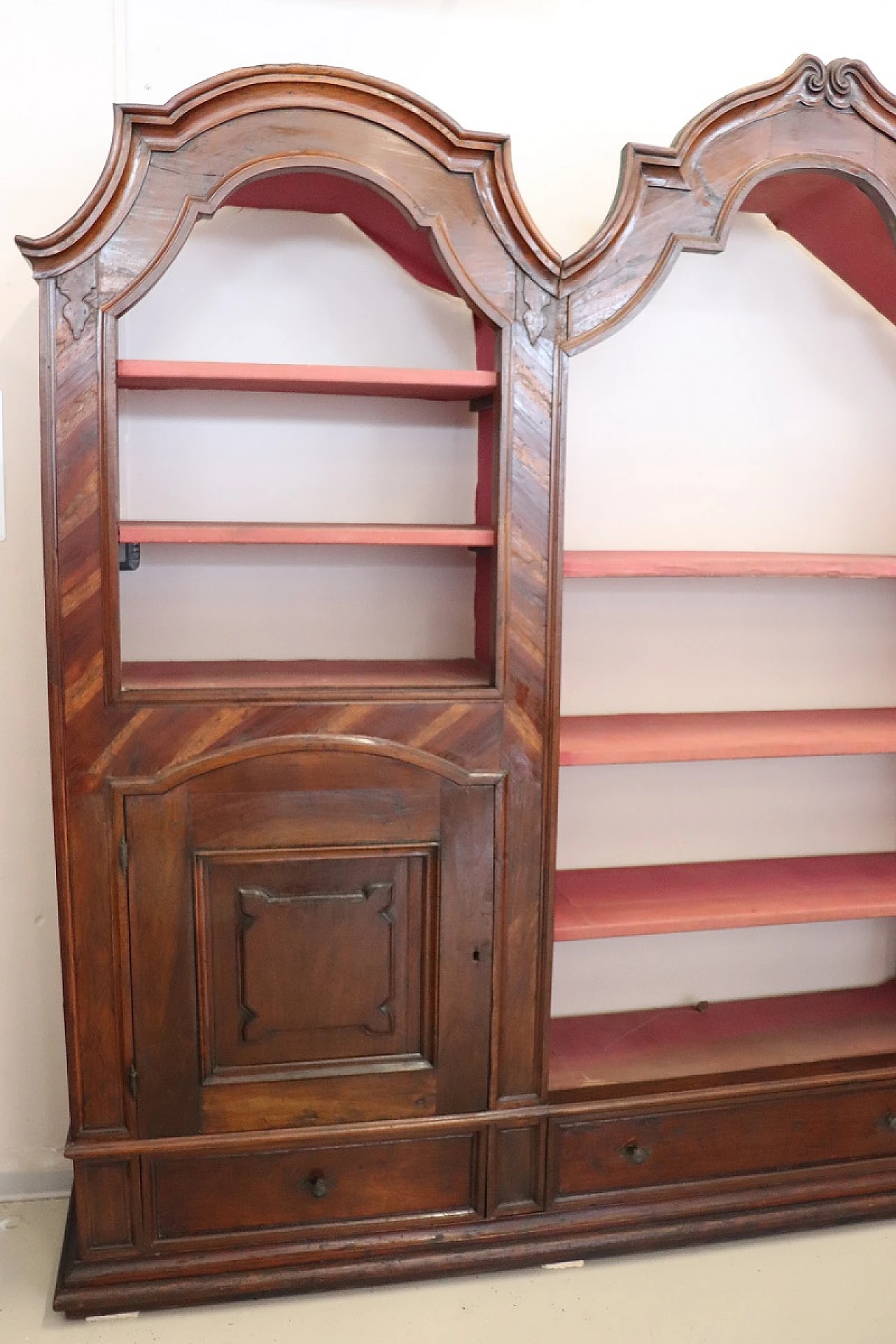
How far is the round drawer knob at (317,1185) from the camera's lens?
81.7 inches

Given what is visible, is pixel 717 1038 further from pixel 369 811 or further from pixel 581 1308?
pixel 369 811

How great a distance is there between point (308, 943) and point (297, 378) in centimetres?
105

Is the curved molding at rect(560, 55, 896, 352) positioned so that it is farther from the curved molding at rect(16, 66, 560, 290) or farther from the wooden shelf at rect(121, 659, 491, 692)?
the wooden shelf at rect(121, 659, 491, 692)

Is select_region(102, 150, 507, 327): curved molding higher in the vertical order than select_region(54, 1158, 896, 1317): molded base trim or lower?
higher

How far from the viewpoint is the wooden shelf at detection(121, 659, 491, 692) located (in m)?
1.97

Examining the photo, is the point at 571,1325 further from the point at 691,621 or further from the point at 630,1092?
the point at 691,621

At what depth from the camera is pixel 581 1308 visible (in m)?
2.08

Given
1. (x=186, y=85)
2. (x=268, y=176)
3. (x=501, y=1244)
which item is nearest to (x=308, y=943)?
(x=501, y=1244)

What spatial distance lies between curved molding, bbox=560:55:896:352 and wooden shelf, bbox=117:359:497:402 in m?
0.22

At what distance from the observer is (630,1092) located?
2.22m

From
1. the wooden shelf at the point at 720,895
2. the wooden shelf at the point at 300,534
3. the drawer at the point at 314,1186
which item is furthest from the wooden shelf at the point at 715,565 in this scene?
the drawer at the point at 314,1186

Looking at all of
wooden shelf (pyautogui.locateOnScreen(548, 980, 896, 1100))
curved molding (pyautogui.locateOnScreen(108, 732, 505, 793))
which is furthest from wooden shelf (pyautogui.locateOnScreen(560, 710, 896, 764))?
wooden shelf (pyautogui.locateOnScreen(548, 980, 896, 1100))

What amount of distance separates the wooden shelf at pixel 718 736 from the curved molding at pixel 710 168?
31.1 inches

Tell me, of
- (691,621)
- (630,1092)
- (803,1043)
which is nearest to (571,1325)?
(630,1092)
